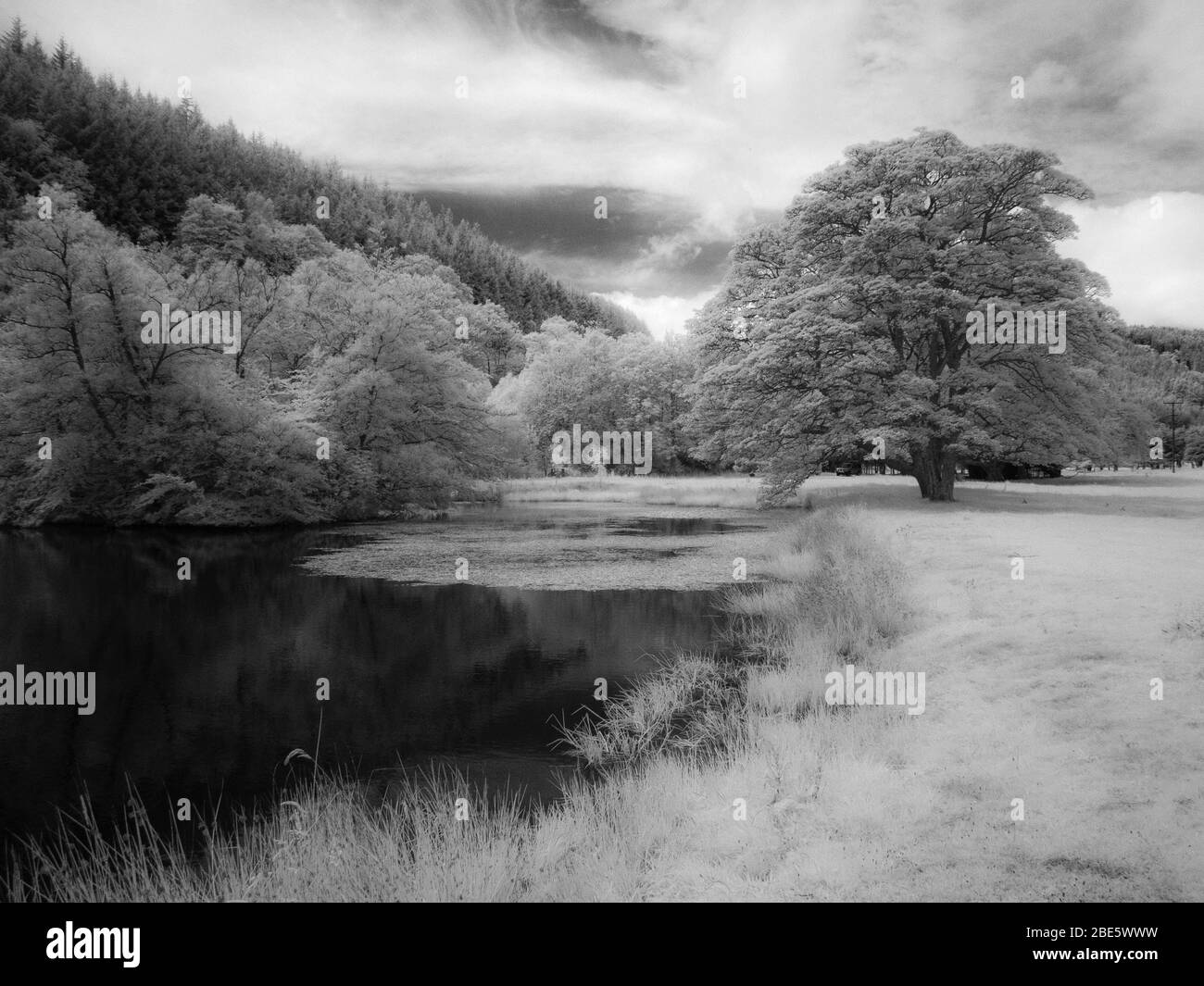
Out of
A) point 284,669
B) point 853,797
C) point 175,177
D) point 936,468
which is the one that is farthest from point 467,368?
point 175,177

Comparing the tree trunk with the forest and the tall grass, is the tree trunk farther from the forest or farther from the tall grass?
the tall grass

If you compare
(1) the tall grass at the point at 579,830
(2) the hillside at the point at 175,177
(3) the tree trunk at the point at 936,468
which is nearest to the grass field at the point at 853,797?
(1) the tall grass at the point at 579,830

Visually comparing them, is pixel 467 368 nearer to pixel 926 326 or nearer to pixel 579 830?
pixel 926 326

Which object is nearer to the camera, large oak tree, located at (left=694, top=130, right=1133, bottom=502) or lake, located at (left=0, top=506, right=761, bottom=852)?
lake, located at (left=0, top=506, right=761, bottom=852)

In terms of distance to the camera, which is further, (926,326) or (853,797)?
(926,326)

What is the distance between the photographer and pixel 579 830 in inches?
232

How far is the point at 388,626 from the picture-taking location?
1536cm

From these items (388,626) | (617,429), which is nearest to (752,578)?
(388,626)

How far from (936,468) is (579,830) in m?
25.7

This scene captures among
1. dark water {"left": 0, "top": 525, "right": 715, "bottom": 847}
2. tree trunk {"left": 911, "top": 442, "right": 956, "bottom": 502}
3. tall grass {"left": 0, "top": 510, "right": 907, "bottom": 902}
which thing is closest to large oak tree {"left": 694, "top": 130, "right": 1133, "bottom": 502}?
tree trunk {"left": 911, "top": 442, "right": 956, "bottom": 502}

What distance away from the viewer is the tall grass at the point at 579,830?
16.5 feet

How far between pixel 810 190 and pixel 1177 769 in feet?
85.8

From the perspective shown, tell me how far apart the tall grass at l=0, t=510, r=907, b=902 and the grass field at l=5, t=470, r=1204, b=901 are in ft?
0.09

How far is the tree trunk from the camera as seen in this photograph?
27562mm
